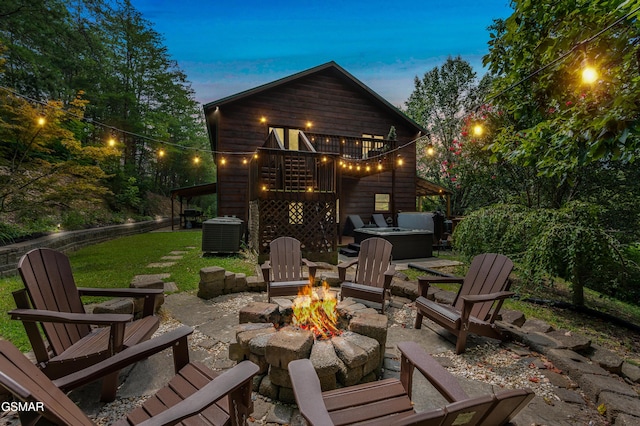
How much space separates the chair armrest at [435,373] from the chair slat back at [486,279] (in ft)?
6.15

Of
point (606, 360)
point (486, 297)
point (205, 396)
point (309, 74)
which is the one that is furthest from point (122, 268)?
point (309, 74)

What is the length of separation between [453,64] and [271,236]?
16984 millimetres

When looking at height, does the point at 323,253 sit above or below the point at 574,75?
below

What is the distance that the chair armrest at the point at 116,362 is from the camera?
1424 mm

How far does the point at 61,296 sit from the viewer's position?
2381 millimetres

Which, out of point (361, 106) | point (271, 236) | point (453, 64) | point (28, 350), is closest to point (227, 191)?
point (271, 236)

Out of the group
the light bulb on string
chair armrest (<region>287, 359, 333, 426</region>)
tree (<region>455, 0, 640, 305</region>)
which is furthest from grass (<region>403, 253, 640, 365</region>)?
chair armrest (<region>287, 359, 333, 426</region>)

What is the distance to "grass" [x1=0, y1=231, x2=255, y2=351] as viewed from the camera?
12.3ft

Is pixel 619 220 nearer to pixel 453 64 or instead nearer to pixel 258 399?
pixel 258 399

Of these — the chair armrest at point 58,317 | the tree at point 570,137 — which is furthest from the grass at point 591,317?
the chair armrest at point 58,317

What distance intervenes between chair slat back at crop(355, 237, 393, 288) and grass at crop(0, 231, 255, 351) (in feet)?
8.86

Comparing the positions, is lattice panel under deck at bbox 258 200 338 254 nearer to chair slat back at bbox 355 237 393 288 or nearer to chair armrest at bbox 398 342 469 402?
chair slat back at bbox 355 237 393 288

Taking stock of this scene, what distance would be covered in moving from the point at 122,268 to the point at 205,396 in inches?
250

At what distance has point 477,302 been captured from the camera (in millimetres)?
2754
